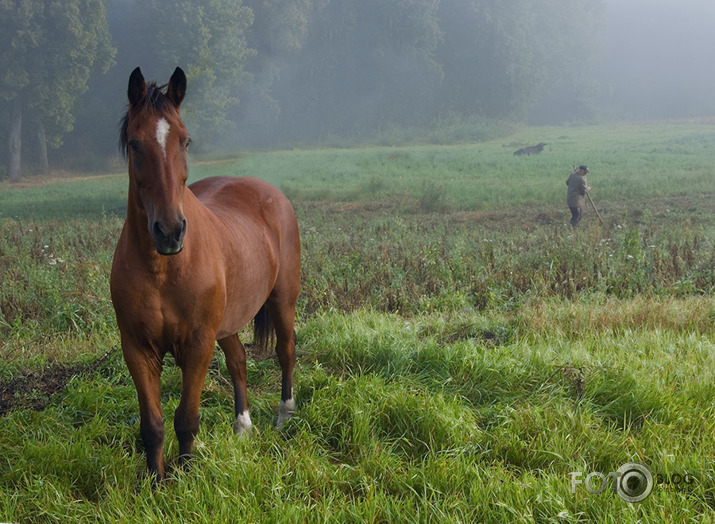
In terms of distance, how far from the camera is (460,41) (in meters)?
20.6

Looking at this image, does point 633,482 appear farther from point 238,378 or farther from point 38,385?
point 38,385

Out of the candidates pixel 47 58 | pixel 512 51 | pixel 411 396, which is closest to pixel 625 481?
pixel 411 396

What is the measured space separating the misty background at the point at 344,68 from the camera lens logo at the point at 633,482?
36.1 ft

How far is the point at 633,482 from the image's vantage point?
249cm

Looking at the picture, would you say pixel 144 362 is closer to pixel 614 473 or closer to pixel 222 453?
pixel 222 453

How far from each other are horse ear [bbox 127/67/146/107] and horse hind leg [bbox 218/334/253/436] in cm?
151

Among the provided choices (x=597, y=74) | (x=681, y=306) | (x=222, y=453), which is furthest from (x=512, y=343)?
(x=597, y=74)

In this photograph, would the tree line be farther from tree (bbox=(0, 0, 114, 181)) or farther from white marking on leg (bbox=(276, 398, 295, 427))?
white marking on leg (bbox=(276, 398, 295, 427))

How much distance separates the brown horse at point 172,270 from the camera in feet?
7.61

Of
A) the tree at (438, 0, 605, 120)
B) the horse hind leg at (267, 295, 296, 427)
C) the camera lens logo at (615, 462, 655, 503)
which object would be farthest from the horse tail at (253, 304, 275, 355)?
the tree at (438, 0, 605, 120)

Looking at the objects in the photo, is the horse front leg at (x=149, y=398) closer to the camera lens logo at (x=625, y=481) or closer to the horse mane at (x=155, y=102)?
the horse mane at (x=155, y=102)

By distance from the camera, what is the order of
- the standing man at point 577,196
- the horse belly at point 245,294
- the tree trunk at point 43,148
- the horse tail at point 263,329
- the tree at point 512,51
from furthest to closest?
the tree at point 512,51, the standing man at point 577,196, the tree trunk at point 43,148, the horse tail at point 263,329, the horse belly at point 245,294

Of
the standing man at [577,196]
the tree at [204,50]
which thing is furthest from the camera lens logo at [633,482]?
the tree at [204,50]

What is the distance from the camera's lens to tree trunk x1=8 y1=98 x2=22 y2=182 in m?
11.1
